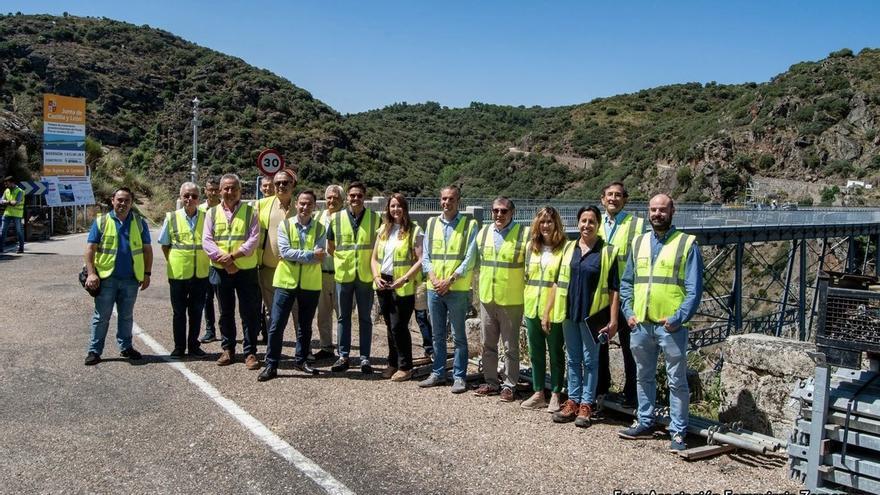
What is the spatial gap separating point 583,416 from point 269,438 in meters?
2.48

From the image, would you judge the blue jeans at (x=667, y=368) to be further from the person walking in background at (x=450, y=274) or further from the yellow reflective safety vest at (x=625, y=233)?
the person walking in background at (x=450, y=274)

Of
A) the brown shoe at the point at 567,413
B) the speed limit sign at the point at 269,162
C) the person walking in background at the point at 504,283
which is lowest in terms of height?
the brown shoe at the point at 567,413

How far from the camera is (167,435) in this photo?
15.9ft

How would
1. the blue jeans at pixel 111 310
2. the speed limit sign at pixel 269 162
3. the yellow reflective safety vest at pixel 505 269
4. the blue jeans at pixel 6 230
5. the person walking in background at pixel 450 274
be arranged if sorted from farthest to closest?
the blue jeans at pixel 6 230
the speed limit sign at pixel 269 162
the blue jeans at pixel 111 310
the person walking in background at pixel 450 274
the yellow reflective safety vest at pixel 505 269

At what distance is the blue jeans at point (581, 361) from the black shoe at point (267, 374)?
9.39ft

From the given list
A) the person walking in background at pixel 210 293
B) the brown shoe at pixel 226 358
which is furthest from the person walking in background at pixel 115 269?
the brown shoe at pixel 226 358

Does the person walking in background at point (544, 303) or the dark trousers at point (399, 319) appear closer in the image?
the person walking in background at point (544, 303)

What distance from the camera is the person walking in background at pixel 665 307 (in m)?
4.82

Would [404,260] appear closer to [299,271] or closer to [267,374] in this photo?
[299,271]

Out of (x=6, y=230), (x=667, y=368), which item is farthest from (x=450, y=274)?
(x=6, y=230)

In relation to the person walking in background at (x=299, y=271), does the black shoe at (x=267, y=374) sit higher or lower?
lower

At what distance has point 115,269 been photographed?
6934mm

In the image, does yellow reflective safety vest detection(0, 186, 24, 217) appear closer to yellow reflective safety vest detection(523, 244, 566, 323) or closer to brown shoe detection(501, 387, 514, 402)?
brown shoe detection(501, 387, 514, 402)

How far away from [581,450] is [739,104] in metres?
82.8
